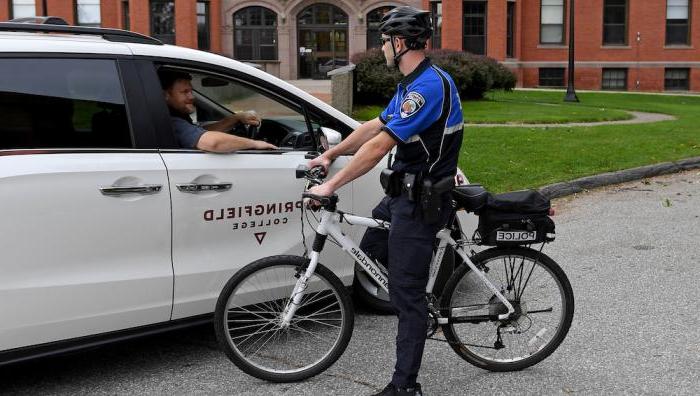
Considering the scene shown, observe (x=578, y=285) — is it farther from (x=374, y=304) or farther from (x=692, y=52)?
(x=692, y=52)

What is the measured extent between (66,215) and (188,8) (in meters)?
34.3

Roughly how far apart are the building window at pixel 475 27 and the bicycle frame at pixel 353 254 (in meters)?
32.7

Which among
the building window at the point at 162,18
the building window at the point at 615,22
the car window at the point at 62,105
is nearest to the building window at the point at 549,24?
the building window at the point at 615,22

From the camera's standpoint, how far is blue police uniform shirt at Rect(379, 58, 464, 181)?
3908 mm

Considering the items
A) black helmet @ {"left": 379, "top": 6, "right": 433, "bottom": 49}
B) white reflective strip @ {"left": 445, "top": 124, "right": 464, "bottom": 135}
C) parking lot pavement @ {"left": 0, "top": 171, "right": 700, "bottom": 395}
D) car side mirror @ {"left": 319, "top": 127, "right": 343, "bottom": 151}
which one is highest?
black helmet @ {"left": 379, "top": 6, "right": 433, "bottom": 49}

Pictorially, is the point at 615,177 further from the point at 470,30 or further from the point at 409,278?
the point at 470,30

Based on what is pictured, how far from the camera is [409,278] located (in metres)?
4.04

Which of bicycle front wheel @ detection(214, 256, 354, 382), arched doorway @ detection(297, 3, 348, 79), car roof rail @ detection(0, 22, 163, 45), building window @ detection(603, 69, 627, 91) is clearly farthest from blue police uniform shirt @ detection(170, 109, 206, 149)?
building window @ detection(603, 69, 627, 91)

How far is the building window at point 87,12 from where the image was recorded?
38719 mm

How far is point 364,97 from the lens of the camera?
21.2 m

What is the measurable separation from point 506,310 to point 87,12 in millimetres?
37776

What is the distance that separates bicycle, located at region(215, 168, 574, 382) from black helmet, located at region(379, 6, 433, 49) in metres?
0.82

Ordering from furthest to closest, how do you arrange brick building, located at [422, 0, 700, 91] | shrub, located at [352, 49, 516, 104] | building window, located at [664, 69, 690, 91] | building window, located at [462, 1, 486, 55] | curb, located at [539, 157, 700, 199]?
building window, located at [664, 69, 690, 91] → brick building, located at [422, 0, 700, 91] → building window, located at [462, 1, 486, 55] → shrub, located at [352, 49, 516, 104] → curb, located at [539, 157, 700, 199]

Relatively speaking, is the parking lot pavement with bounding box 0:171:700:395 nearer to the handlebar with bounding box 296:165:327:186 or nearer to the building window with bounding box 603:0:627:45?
the handlebar with bounding box 296:165:327:186
